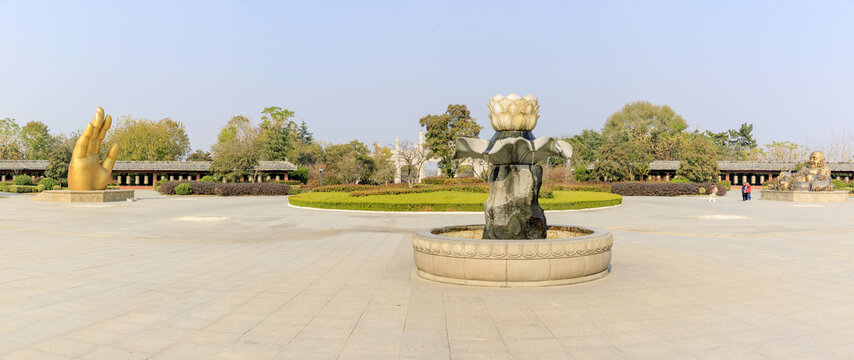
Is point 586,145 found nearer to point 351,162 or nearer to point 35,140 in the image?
point 351,162

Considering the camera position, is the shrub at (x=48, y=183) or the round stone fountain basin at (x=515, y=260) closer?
the round stone fountain basin at (x=515, y=260)

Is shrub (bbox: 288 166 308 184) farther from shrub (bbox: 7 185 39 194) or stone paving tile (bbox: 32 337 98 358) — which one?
stone paving tile (bbox: 32 337 98 358)

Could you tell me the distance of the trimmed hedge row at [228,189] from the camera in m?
39.7

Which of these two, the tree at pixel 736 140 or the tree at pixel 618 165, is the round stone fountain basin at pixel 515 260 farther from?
the tree at pixel 736 140

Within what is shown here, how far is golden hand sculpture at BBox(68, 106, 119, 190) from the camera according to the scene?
27734mm

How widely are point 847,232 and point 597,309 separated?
12911 mm

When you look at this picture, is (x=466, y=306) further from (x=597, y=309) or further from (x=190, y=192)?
(x=190, y=192)

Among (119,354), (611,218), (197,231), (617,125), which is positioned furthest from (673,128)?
(119,354)

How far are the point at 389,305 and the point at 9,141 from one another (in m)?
84.5

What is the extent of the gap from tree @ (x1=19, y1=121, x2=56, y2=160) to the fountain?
8033 cm

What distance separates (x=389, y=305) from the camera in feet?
19.7

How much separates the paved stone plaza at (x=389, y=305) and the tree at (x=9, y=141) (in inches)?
2838

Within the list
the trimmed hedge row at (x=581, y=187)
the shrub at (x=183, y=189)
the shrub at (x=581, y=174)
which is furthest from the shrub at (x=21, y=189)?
the shrub at (x=581, y=174)

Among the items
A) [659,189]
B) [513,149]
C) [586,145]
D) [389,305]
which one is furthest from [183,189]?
[586,145]
